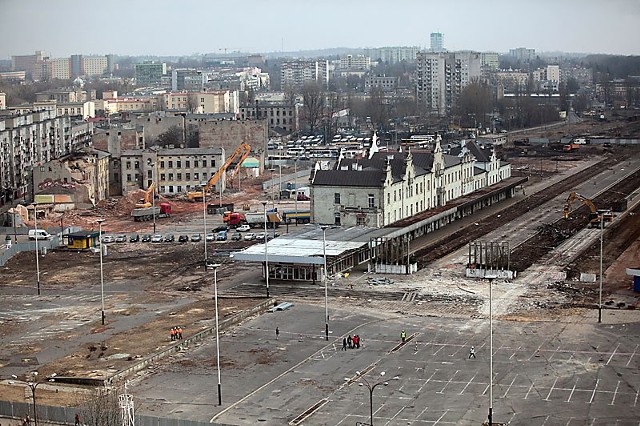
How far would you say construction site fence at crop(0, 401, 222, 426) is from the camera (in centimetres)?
3111

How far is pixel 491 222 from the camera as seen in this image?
7519 cm

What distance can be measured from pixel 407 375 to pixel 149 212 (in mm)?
46313

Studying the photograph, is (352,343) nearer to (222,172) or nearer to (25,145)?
(222,172)

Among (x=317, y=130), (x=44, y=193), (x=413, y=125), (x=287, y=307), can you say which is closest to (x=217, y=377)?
(x=287, y=307)

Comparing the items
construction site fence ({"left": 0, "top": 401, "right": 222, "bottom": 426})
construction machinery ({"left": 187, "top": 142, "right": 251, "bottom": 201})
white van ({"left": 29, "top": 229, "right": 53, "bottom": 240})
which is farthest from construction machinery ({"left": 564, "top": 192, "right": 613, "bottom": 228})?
construction site fence ({"left": 0, "top": 401, "right": 222, "bottom": 426})

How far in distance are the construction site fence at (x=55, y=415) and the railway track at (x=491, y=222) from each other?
2896 centimetres

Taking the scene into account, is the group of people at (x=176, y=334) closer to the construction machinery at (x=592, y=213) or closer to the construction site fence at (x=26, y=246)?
the construction site fence at (x=26, y=246)

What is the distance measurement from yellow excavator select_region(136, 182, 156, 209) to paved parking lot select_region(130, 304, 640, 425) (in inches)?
1527

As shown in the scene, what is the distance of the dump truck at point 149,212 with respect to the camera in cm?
8069

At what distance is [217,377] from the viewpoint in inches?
1497

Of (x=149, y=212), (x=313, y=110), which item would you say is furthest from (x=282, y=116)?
(x=149, y=212)

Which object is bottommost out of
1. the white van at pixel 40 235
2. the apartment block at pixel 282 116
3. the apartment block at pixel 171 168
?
the white van at pixel 40 235

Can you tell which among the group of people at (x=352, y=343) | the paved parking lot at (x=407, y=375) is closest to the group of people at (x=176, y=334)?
the paved parking lot at (x=407, y=375)

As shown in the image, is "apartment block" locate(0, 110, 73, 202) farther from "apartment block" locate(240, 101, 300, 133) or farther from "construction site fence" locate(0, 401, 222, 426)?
"construction site fence" locate(0, 401, 222, 426)
